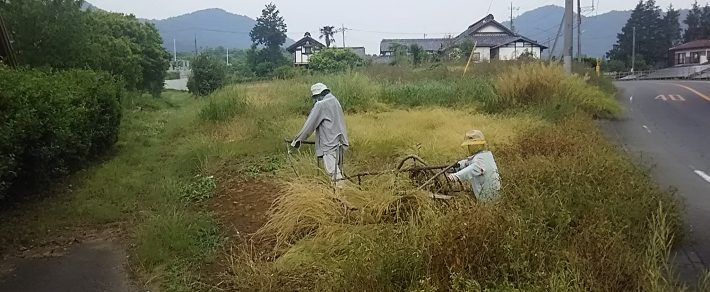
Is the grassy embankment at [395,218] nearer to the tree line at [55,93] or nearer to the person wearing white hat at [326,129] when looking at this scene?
the person wearing white hat at [326,129]

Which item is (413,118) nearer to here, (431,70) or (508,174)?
(508,174)

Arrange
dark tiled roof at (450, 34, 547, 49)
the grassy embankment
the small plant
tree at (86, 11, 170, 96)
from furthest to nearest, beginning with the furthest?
1. dark tiled roof at (450, 34, 547, 49)
2. tree at (86, 11, 170, 96)
3. the small plant
4. the grassy embankment

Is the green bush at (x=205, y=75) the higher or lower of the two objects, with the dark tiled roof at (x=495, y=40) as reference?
lower

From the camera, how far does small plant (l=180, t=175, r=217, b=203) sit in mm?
8766

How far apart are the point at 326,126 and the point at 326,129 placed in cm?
4

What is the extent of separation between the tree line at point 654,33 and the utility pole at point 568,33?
39365mm

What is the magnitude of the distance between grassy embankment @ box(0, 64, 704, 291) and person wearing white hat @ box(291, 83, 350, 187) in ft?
1.21

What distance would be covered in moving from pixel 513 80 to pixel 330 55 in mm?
25412

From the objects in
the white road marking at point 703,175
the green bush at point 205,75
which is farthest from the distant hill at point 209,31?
the white road marking at point 703,175

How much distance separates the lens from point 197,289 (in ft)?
18.0

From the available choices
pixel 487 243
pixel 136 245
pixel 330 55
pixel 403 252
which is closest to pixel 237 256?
pixel 136 245

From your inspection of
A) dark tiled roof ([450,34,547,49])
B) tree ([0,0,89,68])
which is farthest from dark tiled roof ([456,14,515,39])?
tree ([0,0,89,68])

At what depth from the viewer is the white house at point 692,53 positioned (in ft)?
169

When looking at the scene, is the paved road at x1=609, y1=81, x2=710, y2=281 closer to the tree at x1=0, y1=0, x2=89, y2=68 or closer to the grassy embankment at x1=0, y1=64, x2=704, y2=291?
the grassy embankment at x1=0, y1=64, x2=704, y2=291
